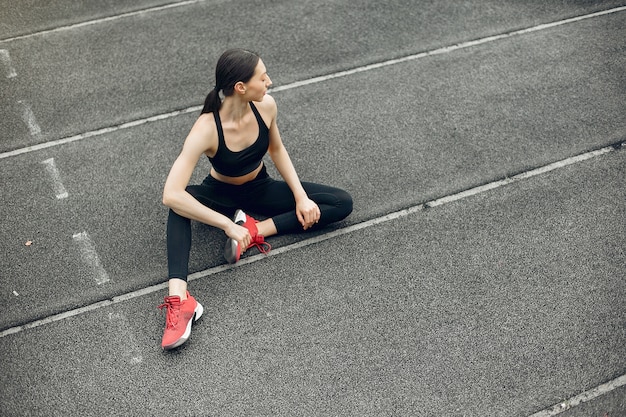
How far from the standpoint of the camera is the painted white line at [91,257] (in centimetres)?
406

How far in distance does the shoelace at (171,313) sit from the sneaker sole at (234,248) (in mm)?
487

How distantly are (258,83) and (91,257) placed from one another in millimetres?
1629

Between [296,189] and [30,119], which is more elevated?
[296,189]

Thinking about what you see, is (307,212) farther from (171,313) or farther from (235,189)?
(171,313)

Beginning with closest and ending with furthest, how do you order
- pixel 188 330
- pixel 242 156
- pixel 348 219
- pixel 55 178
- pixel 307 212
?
1. pixel 188 330
2. pixel 242 156
3. pixel 307 212
4. pixel 348 219
5. pixel 55 178

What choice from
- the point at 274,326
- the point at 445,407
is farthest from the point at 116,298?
the point at 445,407

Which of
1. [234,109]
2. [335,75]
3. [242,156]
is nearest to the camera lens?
[234,109]

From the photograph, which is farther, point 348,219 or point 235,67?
point 348,219

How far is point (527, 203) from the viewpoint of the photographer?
4523mm

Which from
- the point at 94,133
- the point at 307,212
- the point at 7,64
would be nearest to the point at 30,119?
the point at 94,133

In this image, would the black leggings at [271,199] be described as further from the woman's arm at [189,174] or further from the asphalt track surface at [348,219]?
the woman's arm at [189,174]

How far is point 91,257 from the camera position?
13.7ft

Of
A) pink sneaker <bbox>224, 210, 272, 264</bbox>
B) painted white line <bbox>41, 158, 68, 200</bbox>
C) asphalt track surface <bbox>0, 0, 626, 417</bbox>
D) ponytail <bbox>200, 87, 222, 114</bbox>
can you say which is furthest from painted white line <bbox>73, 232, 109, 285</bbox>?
ponytail <bbox>200, 87, 222, 114</bbox>

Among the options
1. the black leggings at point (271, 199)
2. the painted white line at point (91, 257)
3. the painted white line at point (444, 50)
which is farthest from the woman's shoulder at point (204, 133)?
the painted white line at point (444, 50)
